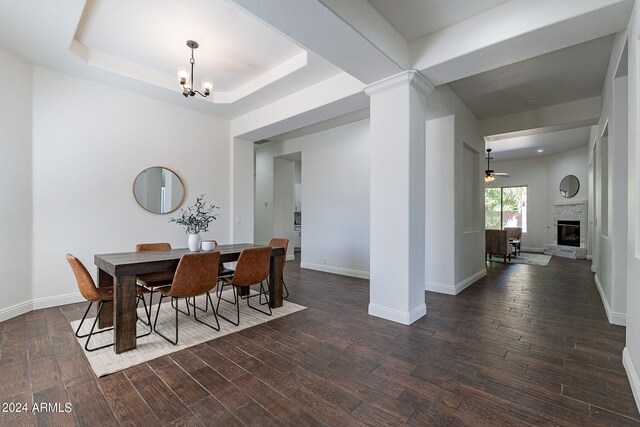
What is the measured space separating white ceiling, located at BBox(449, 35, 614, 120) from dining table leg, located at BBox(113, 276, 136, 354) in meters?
4.54

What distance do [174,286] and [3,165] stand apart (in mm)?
2514

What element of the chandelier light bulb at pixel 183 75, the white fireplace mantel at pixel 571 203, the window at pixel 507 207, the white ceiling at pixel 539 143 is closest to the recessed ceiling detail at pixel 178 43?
the chandelier light bulb at pixel 183 75

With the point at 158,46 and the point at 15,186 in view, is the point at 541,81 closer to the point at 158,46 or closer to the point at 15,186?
the point at 158,46

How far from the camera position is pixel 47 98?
3.62 meters

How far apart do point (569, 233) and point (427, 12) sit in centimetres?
917

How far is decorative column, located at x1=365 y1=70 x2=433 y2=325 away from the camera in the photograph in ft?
10.2

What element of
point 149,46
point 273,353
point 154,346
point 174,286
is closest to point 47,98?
point 149,46

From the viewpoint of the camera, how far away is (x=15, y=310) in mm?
3268

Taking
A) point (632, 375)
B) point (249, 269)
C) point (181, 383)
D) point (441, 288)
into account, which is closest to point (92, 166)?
point (249, 269)

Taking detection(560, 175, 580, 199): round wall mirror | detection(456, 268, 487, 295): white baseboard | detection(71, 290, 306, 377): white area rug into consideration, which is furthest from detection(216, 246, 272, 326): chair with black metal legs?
detection(560, 175, 580, 199): round wall mirror

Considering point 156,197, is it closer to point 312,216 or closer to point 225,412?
point 312,216

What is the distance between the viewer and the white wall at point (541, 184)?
29.5 ft

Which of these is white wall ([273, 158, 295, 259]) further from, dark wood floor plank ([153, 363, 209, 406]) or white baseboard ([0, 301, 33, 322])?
dark wood floor plank ([153, 363, 209, 406])

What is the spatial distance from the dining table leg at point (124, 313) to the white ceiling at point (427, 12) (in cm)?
319
